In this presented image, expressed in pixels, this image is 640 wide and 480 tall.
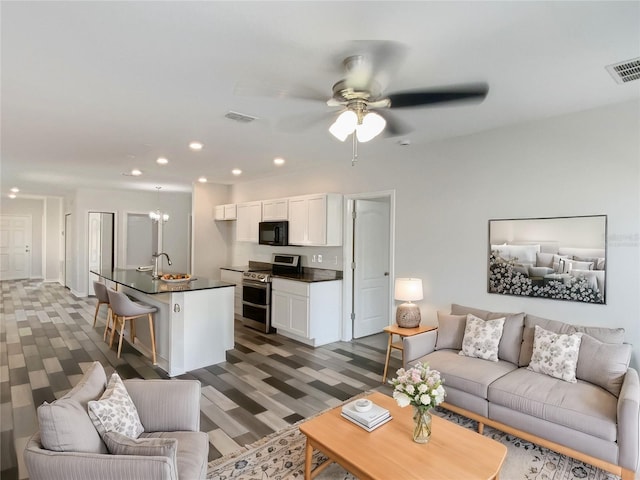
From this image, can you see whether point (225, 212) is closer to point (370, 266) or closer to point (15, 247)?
point (370, 266)

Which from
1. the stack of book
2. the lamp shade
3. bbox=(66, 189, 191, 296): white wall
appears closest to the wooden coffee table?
the stack of book

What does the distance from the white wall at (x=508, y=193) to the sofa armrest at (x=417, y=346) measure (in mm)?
618

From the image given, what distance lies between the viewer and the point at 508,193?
3.60 m

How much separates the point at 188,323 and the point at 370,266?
2.76m

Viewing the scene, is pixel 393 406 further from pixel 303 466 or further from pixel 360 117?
pixel 360 117

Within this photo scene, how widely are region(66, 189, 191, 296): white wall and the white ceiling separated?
5219 millimetres

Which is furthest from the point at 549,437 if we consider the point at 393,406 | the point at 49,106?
the point at 49,106

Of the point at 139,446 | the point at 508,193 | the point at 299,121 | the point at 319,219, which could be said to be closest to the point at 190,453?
the point at 139,446

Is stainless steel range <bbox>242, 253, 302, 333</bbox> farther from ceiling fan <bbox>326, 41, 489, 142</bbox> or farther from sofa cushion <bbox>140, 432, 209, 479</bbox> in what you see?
ceiling fan <bbox>326, 41, 489, 142</bbox>

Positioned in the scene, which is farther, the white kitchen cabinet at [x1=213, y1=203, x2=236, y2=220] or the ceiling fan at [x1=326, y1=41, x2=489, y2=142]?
the white kitchen cabinet at [x1=213, y1=203, x2=236, y2=220]

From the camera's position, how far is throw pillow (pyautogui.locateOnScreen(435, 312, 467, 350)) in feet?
11.8

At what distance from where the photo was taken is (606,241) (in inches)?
118

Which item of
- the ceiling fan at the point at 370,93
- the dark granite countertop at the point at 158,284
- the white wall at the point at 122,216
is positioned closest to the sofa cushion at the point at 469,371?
the ceiling fan at the point at 370,93

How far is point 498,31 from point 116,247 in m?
9.49
